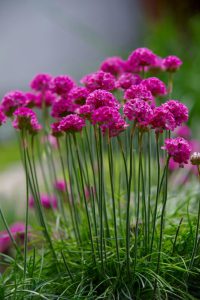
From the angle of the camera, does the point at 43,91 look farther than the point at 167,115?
Yes

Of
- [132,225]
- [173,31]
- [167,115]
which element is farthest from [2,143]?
[167,115]

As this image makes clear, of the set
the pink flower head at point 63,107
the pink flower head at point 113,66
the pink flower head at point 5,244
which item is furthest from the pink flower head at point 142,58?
the pink flower head at point 5,244

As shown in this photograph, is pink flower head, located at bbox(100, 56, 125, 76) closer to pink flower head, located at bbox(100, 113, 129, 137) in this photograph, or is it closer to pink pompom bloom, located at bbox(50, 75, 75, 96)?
pink pompom bloom, located at bbox(50, 75, 75, 96)

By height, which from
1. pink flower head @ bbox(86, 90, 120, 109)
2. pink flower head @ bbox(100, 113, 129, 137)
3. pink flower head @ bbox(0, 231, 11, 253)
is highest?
pink flower head @ bbox(86, 90, 120, 109)

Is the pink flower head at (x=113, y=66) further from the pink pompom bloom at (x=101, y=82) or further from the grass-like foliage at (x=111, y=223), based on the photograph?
the pink pompom bloom at (x=101, y=82)

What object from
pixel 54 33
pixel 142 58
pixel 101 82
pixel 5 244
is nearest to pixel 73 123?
pixel 101 82

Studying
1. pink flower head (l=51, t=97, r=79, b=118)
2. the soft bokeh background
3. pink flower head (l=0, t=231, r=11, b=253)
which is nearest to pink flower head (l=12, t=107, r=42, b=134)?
pink flower head (l=51, t=97, r=79, b=118)

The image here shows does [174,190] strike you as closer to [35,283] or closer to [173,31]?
[35,283]
